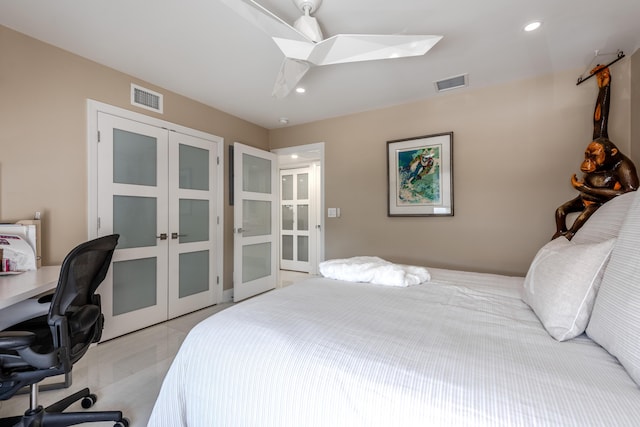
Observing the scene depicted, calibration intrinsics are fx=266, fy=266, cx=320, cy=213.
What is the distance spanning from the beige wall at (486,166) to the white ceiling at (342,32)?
9.9 inches

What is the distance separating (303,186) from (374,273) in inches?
153

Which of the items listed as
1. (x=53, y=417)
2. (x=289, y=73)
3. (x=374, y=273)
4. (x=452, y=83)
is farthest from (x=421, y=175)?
(x=53, y=417)

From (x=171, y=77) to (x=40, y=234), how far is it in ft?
5.74

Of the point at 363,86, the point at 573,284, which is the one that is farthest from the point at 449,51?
the point at 573,284

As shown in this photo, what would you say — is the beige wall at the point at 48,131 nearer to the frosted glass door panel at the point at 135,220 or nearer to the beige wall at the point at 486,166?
the frosted glass door panel at the point at 135,220

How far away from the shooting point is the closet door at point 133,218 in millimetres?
2445

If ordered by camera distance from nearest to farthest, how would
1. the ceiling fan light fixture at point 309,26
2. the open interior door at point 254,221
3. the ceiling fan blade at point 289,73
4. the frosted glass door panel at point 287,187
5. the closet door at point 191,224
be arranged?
the ceiling fan light fixture at point 309,26, the ceiling fan blade at point 289,73, the closet door at point 191,224, the open interior door at point 254,221, the frosted glass door panel at point 287,187

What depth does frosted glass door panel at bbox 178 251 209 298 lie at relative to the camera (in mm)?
3076

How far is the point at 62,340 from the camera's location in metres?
1.25

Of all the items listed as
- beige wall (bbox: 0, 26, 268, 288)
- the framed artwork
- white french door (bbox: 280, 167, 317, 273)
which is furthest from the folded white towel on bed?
white french door (bbox: 280, 167, 317, 273)

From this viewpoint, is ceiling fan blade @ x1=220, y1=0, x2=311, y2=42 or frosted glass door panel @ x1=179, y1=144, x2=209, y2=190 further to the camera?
frosted glass door panel @ x1=179, y1=144, x2=209, y2=190

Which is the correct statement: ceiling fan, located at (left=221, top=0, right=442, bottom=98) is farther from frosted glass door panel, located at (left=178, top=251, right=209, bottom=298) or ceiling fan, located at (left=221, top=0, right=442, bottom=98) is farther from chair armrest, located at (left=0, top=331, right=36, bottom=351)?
frosted glass door panel, located at (left=178, top=251, right=209, bottom=298)

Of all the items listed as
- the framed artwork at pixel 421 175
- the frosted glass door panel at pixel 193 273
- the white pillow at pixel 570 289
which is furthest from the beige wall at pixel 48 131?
the white pillow at pixel 570 289

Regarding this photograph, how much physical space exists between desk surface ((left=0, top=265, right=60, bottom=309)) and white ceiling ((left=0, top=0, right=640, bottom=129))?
175 cm
